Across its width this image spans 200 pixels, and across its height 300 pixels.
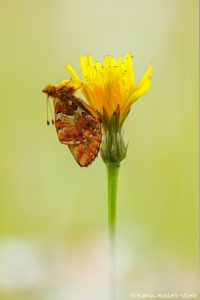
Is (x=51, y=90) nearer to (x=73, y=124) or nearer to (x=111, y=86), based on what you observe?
(x=73, y=124)

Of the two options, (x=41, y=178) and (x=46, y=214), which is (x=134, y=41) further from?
(x=46, y=214)

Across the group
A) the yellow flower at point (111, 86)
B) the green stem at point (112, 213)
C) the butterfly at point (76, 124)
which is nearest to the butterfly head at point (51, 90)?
the butterfly at point (76, 124)

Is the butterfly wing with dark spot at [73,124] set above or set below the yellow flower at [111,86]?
→ below

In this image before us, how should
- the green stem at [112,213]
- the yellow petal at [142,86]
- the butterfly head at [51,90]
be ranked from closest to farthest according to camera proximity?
the green stem at [112,213] → the yellow petal at [142,86] → the butterfly head at [51,90]

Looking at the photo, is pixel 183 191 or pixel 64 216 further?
pixel 183 191

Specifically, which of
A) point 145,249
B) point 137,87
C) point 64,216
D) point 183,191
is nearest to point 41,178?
point 64,216

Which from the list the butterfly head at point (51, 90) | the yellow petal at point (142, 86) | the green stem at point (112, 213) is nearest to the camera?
the green stem at point (112, 213)

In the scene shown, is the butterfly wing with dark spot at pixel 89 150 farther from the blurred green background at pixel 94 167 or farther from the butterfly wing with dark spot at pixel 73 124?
the blurred green background at pixel 94 167
